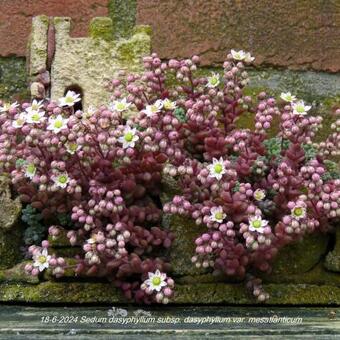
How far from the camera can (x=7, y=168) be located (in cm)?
168

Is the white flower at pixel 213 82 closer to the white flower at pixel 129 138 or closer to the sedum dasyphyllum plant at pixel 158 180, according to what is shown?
the sedum dasyphyllum plant at pixel 158 180

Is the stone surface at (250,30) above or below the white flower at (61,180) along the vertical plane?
above

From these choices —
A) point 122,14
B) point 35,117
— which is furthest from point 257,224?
point 122,14

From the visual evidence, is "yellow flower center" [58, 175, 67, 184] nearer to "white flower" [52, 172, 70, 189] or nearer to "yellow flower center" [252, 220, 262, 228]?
"white flower" [52, 172, 70, 189]

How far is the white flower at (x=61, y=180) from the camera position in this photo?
160cm

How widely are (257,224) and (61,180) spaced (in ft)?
1.26

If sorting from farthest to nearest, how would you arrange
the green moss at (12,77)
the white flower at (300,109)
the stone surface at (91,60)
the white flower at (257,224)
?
the green moss at (12,77)
the stone surface at (91,60)
the white flower at (300,109)
the white flower at (257,224)

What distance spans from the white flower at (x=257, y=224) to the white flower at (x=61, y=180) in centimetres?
36

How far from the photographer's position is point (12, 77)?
6.61 feet

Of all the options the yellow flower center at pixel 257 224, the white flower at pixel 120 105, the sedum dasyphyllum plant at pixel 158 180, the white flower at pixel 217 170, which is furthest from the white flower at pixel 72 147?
the yellow flower center at pixel 257 224

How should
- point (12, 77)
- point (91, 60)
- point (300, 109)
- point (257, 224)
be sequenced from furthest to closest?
point (12, 77)
point (91, 60)
point (300, 109)
point (257, 224)

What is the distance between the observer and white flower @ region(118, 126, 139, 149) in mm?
1603

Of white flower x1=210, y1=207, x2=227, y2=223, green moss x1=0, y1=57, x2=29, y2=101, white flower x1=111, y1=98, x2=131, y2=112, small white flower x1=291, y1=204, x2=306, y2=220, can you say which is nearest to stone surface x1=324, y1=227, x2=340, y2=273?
small white flower x1=291, y1=204, x2=306, y2=220

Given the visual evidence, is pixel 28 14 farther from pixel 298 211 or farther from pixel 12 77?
pixel 298 211
